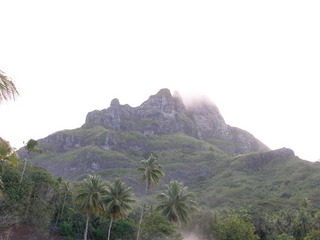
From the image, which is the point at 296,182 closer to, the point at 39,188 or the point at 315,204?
the point at 315,204

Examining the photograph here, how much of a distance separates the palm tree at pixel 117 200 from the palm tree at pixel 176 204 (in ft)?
21.2

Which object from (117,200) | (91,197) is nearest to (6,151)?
(117,200)

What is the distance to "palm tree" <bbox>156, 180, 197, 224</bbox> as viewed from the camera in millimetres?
51562

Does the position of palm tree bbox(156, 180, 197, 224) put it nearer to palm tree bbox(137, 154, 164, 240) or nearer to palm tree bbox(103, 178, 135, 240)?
palm tree bbox(137, 154, 164, 240)

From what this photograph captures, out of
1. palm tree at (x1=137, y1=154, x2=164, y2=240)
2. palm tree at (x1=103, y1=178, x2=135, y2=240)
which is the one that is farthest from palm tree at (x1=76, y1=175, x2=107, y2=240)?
palm tree at (x1=137, y1=154, x2=164, y2=240)

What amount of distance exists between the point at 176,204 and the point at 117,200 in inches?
422

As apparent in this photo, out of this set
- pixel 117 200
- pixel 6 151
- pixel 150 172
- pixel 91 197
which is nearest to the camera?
pixel 6 151

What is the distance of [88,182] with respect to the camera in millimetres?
56500

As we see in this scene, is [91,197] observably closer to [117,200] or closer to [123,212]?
[117,200]

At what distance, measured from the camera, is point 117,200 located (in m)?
54.8

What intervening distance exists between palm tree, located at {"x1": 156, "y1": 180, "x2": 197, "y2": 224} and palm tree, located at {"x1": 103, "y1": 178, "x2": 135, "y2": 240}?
6.48m

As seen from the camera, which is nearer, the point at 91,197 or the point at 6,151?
the point at 6,151

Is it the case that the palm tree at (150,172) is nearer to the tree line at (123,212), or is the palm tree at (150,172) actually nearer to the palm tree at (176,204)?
the tree line at (123,212)

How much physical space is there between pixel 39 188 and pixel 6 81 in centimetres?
5742
